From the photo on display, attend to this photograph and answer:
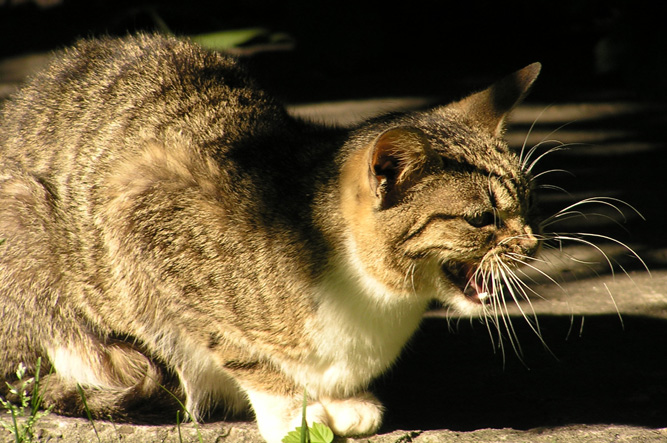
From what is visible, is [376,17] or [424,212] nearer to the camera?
[424,212]

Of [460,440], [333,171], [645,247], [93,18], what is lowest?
[460,440]

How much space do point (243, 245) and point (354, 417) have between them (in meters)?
0.68

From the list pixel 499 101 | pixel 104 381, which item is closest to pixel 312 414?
pixel 104 381

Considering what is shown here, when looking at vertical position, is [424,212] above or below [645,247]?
above

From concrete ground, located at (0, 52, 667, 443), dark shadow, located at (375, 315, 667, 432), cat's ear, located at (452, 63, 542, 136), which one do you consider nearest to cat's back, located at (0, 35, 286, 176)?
cat's ear, located at (452, 63, 542, 136)

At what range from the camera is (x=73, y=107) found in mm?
2891

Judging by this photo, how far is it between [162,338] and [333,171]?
836 mm

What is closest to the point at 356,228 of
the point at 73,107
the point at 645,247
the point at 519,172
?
the point at 519,172

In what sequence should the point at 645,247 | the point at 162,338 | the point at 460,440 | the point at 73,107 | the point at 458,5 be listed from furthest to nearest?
1. the point at 458,5
2. the point at 645,247
3. the point at 73,107
4. the point at 162,338
5. the point at 460,440

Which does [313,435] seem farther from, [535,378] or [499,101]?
[499,101]

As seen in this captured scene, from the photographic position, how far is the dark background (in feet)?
18.1

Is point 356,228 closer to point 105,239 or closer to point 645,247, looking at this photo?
point 105,239

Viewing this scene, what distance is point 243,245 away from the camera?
8.05 ft

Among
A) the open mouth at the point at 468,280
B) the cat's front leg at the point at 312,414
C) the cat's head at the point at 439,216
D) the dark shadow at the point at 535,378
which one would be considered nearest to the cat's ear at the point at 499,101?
the cat's head at the point at 439,216
